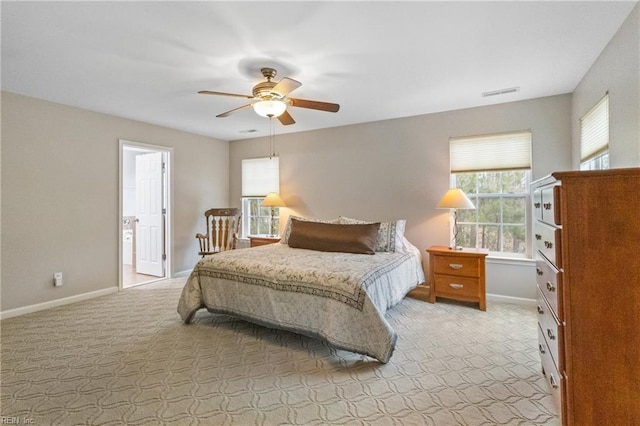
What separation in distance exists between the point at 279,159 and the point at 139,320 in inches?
126

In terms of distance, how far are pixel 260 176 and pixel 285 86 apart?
3.23m

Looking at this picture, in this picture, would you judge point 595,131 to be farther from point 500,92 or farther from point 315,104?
point 315,104

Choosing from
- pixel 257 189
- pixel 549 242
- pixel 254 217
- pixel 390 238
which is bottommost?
pixel 390 238

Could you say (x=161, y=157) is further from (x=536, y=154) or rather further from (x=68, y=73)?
(x=536, y=154)

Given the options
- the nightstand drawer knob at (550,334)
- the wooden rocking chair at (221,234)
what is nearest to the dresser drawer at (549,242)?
the nightstand drawer knob at (550,334)

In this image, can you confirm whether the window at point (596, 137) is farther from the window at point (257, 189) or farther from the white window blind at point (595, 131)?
the window at point (257, 189)

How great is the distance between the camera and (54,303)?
3.51m

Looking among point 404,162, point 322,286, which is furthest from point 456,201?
point 322,286

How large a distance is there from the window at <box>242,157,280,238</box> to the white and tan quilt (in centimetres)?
218

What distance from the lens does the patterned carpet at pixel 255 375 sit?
1.72 meters

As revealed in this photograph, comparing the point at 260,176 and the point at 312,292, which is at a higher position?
the point at 260,176

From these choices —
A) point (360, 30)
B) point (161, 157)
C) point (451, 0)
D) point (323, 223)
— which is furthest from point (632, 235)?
point (161, 157)

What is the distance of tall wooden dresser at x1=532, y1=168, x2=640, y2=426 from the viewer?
133 centimetres

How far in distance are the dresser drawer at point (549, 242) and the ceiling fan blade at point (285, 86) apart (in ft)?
6.28
